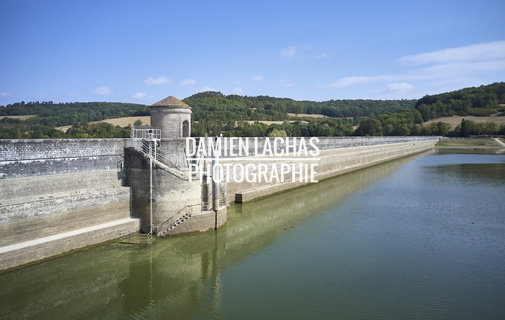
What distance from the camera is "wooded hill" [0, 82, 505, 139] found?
158 feet

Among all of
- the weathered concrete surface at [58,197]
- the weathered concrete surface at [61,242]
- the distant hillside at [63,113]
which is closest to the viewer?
the weathered concrete surface at [61,242]

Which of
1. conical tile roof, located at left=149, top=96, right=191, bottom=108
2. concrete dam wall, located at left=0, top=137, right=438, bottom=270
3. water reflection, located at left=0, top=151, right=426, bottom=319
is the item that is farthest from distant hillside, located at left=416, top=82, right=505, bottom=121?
concrete dam wall, located at left=0, top=137, right=438, bottom=270

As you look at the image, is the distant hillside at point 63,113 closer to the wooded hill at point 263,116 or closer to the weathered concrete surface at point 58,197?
the wooded hill at point 263,116

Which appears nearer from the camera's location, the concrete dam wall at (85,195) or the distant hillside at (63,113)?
the concrete dam wall at (85,195)

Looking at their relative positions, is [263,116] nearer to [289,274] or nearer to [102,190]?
[102,190]

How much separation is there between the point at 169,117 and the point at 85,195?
17.1ft

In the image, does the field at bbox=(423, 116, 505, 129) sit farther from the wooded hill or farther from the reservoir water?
the reservoir water

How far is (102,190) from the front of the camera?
496 inches

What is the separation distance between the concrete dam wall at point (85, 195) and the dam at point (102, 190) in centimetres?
3

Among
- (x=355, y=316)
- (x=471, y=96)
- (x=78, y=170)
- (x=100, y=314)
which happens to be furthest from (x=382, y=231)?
(x=471, y=96)

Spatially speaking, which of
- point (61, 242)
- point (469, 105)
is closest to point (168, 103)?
point (61, 242)

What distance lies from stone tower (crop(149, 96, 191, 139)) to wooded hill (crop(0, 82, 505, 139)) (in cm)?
1901

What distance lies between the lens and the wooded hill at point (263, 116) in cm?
4809

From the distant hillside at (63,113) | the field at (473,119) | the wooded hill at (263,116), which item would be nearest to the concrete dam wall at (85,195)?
the wooded hill at (263,116)
